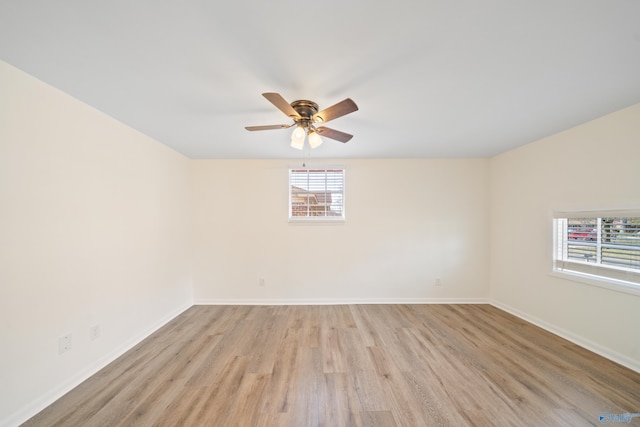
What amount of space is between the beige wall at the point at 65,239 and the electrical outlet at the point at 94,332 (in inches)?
1.5

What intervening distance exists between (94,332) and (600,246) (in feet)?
16.3

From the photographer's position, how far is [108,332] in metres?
2.14

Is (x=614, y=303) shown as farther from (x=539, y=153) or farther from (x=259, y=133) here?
(x=259, y=133)

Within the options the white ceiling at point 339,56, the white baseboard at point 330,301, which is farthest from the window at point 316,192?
the white ceiling at point 339,56

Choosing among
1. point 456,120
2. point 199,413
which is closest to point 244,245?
point 199,413

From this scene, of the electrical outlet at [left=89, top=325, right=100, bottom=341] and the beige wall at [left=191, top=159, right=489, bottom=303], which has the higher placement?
the beige wall at [left=191, top=159, right=489, bottom=303]

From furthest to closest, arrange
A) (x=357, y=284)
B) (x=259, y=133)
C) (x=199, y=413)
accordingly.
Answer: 1. (x=357, y=284)
2. (x=259, y=133)
3. (x=199, y=413)

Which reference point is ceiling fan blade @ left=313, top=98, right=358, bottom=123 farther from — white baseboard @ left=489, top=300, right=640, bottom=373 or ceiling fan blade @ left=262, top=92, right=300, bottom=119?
white baseboard @ left=489, top=300, right=640, bottom=373

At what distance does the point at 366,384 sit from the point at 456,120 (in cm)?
256

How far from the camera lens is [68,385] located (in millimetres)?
1762

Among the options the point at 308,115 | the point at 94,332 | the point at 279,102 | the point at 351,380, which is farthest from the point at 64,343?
the point at 308,115

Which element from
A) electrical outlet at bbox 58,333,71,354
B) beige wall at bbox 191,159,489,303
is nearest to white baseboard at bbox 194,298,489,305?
beige wall at bbox 191,159,489,303

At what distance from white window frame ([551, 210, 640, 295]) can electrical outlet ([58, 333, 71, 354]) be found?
4.78 meters

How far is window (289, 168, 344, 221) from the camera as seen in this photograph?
3719 mm
